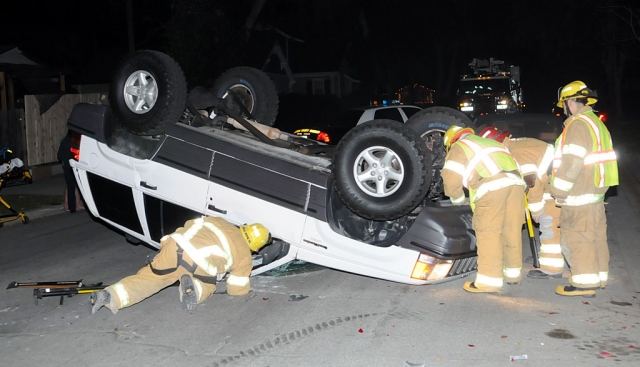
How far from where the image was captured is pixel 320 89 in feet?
150

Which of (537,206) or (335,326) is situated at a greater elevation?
(537,206)

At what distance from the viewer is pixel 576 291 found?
242 inches

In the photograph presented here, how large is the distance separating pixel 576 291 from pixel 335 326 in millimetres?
2274

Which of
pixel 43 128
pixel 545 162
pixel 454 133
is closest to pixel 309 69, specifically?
pixel 43 128

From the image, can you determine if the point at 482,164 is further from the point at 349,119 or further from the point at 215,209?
the point at 349,119

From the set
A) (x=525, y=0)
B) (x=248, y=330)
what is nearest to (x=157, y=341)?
(x=248, y=330)

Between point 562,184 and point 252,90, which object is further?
point 252,90

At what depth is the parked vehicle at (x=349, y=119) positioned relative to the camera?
13.7m

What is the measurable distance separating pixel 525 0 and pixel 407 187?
156 feet

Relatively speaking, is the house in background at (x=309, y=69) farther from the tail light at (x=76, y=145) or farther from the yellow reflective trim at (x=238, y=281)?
the yellow reflective trim at (x=238, y=281)

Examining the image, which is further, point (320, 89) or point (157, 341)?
point (320, 89)

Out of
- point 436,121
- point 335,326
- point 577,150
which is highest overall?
point 436,121

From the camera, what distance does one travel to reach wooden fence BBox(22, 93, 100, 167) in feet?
55.2

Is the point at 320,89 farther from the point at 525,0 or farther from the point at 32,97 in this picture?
the point at 32,97
